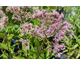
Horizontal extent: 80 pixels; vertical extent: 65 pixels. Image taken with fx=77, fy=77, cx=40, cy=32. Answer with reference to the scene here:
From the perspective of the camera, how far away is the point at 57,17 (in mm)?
832

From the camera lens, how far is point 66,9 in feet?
7.29

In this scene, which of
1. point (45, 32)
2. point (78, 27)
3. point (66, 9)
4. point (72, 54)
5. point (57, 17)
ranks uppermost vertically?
point (66, 9)

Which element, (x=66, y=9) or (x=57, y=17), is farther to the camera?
(x=66, y=9)

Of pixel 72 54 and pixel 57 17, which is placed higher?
pixel 57 17

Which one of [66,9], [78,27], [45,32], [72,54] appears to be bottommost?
[72,54]

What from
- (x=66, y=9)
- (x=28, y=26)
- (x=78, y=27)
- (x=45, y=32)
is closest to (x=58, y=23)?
(x=45, y=32)

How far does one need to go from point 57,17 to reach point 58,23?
0.07 meters

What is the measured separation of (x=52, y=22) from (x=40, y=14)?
0.16 metres
